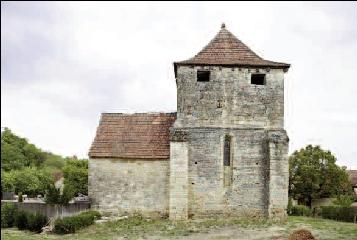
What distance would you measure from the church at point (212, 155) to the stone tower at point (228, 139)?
0.05 m

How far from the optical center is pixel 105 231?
20.6m

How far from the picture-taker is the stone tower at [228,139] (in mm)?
23266

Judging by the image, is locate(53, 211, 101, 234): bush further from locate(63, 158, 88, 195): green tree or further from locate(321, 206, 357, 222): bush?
locate(63, 158, 88, 195): green tree

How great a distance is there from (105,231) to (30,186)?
30.3 meters

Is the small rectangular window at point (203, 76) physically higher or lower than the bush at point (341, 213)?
higher

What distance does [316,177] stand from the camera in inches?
1442

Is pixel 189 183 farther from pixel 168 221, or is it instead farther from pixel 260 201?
pixel 260 201

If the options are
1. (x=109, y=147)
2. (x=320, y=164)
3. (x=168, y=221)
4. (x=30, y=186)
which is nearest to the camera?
(x=168, y=221)

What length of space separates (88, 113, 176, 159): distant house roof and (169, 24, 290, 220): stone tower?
1518 mm

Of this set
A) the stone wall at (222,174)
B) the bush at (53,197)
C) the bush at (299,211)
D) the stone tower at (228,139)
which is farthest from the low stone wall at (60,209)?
the bush at (299,211)

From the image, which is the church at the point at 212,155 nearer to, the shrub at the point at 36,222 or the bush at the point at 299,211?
the shrub at the point at 36,222

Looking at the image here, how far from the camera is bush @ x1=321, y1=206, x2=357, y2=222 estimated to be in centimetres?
2634

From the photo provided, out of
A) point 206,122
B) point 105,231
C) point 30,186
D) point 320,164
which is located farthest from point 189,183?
point 30,186

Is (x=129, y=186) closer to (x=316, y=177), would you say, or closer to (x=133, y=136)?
(x=133, y=136)
